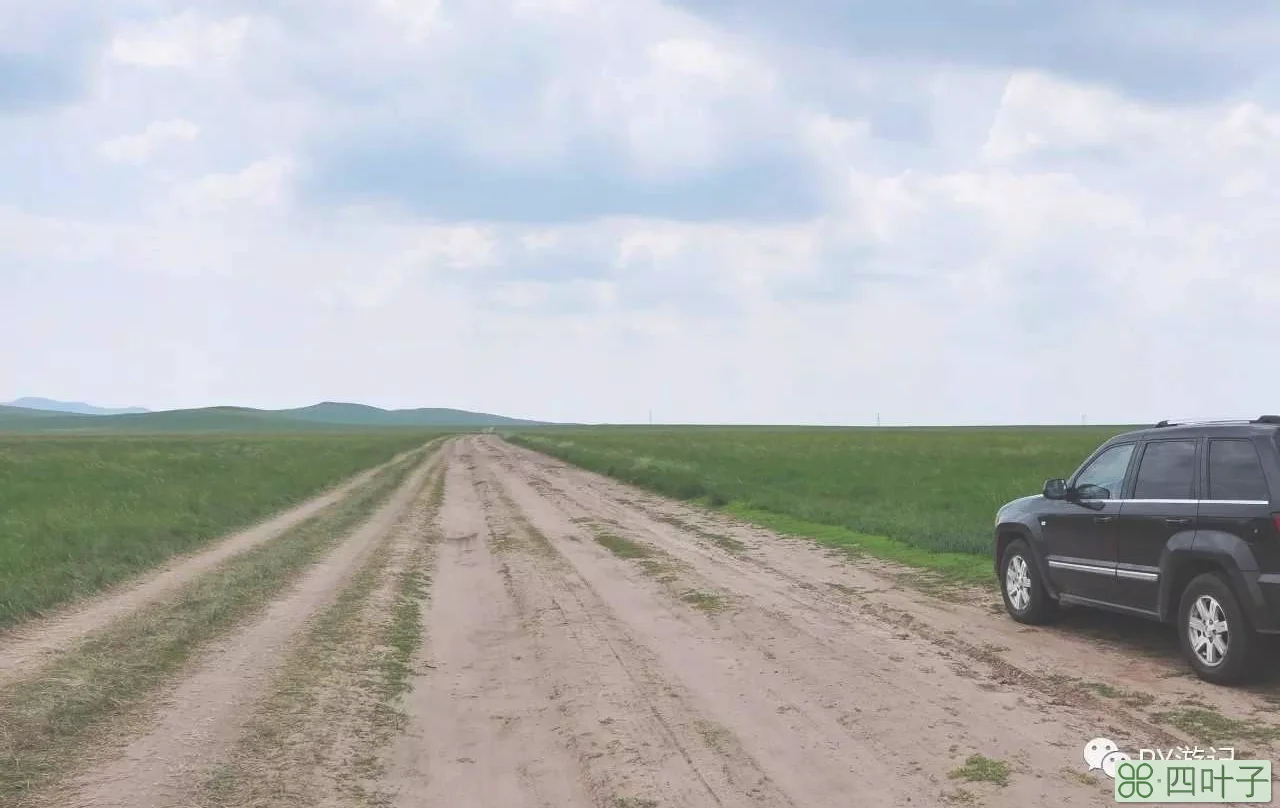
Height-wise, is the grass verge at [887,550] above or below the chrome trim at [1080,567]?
below

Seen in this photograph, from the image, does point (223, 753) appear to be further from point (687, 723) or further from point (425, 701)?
point (687, 723)

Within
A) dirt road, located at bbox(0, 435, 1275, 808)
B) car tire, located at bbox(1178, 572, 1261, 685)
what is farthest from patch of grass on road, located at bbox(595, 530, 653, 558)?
car tire, located at bbox(1178, 572, 1261, 685)

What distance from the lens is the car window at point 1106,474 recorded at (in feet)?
31.2

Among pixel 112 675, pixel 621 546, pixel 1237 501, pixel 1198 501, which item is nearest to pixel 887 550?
pixel 621 546

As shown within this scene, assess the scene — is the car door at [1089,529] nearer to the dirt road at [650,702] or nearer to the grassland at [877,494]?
the dirt road at [650,702]

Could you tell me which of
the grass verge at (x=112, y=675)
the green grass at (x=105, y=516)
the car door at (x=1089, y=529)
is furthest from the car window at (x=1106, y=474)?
the green grass at (x=105, y=516)

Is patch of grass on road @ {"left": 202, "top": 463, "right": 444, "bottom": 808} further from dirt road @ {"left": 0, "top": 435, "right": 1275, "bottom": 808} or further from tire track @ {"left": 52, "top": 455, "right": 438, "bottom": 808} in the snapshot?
tire track @ {"left": 52, "top": 455, "right": 438, "bottom": 808}

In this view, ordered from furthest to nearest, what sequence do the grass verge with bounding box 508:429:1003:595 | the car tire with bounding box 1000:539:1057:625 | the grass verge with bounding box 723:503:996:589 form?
1. the grass verge with bounding box 508:429:1003:595
2. the grass verge with bounding box 723:503:996:589
3. the car tire with bounding box 1000:539:1057:625

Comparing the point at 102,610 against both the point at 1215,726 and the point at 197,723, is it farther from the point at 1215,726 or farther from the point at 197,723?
the point at 1215,726

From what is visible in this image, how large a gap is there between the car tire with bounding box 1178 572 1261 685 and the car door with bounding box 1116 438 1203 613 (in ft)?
1.27

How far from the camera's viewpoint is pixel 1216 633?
784 centimetres

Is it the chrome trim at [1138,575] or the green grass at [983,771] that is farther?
the chrome trim at [1138,575]

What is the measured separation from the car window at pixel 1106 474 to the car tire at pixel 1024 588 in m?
0.99

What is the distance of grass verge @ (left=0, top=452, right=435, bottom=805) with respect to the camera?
20.8 ft
